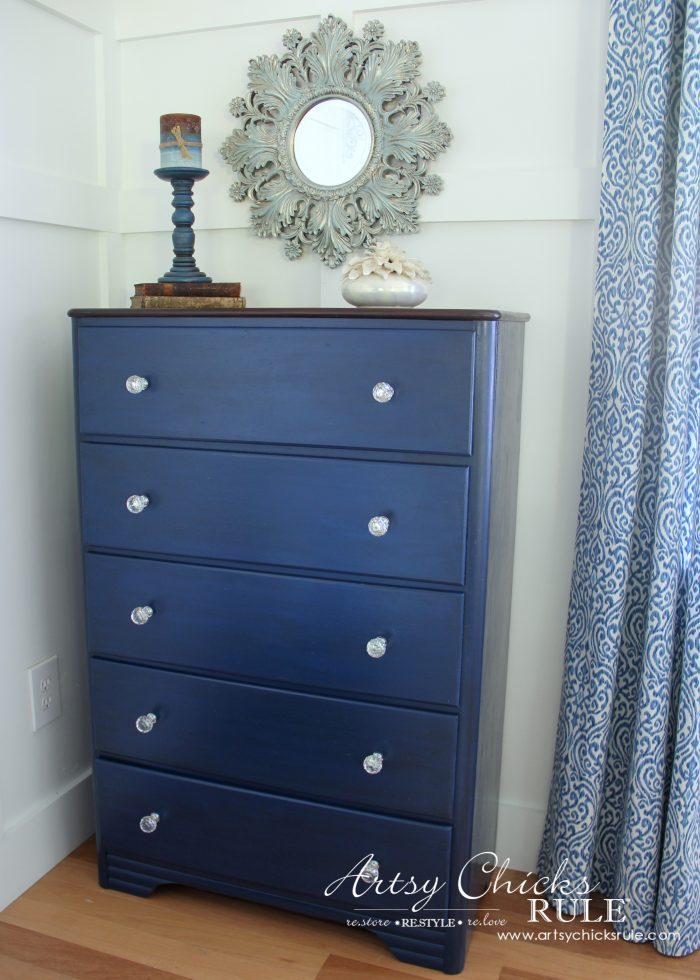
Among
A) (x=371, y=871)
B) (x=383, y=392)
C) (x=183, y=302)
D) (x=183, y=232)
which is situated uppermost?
(x=183, y=232)

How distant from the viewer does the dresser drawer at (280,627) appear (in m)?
1.59

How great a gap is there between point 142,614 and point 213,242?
858 millimetres

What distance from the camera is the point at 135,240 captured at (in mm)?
2162

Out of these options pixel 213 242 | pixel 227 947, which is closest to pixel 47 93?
pixel 213 242

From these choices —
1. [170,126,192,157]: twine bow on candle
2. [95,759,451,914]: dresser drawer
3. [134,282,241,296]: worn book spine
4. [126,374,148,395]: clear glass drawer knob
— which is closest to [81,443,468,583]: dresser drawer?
[126,374,148,395]: clear glass drawer knob

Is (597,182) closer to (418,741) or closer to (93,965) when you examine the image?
(418,741)

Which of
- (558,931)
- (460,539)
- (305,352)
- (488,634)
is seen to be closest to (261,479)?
(305,352)

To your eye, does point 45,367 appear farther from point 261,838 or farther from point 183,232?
point 261,838

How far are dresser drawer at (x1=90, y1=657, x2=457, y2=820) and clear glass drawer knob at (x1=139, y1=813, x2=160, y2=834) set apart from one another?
11cm

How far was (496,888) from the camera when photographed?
78.1 inches

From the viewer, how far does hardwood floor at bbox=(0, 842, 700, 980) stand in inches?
67.6

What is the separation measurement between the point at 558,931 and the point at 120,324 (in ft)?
4.73

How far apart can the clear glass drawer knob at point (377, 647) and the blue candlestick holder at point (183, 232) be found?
2.58 feet

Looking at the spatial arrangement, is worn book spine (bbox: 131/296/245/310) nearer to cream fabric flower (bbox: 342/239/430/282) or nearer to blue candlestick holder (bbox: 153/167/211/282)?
blue candlestick holder (bbox: 153/167/211/282)
